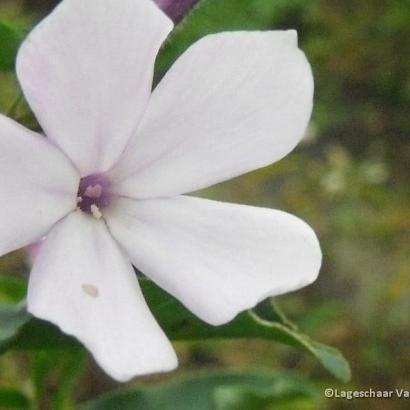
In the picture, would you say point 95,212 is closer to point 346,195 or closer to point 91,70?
point 91,70

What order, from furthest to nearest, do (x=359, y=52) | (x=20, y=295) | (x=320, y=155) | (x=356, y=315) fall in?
(x=359, y=52)
(x=320, y=155)
(x=356, y=315)
(x=20, y=295)

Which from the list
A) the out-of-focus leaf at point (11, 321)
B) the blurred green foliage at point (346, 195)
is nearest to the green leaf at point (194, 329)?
the out-of-focus leaf at point (11, 321)

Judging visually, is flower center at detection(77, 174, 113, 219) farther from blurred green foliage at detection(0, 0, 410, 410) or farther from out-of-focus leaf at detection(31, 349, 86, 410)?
blurred green foliage at detection(0, 0, 410, 410)

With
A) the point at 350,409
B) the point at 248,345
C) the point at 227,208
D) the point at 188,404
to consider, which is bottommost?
the point at 350,409

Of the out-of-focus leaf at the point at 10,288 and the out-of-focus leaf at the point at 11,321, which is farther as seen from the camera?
the out-of-focus leaf at the point at 10,288

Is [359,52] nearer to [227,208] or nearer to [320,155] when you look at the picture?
[320,155]

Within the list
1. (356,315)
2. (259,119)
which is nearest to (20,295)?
(259,119)

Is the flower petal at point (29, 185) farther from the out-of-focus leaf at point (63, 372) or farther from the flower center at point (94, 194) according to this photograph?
the out-of-focus leaf at point (63, 372)

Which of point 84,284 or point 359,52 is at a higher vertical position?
point 84,284
